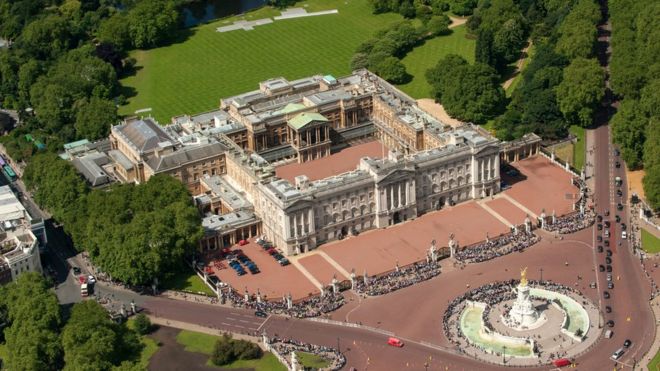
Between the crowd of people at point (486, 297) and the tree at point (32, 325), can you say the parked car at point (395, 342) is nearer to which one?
the crowd of people at point (486, 297)

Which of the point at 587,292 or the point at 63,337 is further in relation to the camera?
the point at 587,292

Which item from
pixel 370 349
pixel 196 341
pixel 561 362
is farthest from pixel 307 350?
pixel 561 362

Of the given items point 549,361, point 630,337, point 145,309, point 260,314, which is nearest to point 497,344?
point 549,361

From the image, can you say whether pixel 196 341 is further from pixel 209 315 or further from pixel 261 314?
pixel 261 314

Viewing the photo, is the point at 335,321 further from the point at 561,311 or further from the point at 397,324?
the point at 561,311

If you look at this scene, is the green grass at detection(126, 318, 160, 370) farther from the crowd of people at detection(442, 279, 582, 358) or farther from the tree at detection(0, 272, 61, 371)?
the crowd of people at detection(442, 279, 582, 358)

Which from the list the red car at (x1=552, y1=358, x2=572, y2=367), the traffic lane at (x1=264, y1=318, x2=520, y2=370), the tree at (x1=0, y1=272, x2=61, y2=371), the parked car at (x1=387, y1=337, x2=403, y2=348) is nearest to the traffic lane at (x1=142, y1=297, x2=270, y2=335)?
the traffic lane at (x1=264, y1=318, x2=520, y2=370)
